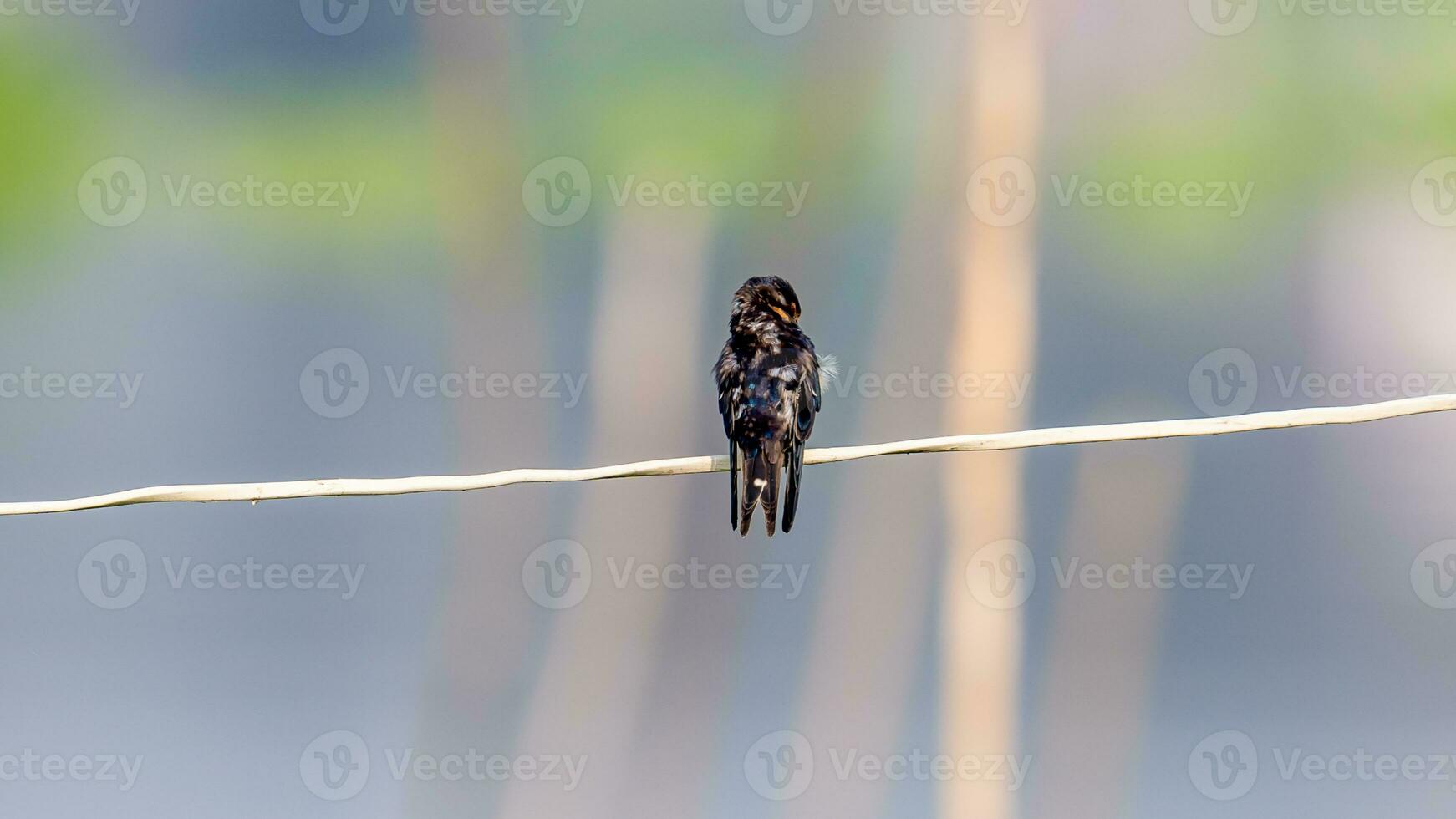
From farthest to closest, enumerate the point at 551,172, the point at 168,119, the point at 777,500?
1. the point at 168,119
2. the point at 551,172
3. the point at 777,500

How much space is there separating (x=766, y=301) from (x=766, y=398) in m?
0.55

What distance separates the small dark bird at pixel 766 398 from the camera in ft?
13.0

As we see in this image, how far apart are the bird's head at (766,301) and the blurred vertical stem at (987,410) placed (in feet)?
13.0

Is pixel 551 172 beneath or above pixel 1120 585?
above

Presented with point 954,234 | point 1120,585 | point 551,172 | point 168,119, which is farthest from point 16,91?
point 1120,585

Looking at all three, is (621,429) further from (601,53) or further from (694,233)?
(601,53)

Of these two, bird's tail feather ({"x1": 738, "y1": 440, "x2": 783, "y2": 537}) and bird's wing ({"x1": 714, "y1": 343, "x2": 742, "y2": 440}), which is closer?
bird's tail feather ({"x1": 738, "y1": 440, "x2": 783, "y2": 537})

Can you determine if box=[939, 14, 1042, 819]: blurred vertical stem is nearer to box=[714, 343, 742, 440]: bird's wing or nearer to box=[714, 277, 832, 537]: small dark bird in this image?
box=[714, 277, 832, 537]: small dark bird

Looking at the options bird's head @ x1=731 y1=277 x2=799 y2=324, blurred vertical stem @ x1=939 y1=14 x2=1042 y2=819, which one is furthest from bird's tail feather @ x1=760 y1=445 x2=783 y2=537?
blurred vertical stem @ x1=939 y1=14 x2=1042 y2=819

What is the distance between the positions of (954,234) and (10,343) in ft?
19.8

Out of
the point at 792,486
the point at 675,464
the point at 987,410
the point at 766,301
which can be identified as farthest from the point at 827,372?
the point at 987,410

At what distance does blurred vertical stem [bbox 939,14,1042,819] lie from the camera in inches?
327

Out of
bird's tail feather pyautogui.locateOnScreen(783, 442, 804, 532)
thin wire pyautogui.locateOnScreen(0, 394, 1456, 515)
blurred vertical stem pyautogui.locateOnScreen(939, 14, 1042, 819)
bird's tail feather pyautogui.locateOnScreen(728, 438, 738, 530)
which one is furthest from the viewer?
blurred vertical stem pyautogui.locateOnScreen(939, 14, 1042, 819)

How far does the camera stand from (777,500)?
397cm
